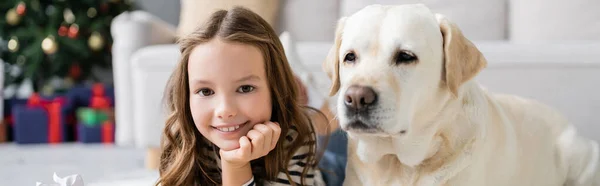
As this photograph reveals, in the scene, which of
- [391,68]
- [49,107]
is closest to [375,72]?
[391,68]

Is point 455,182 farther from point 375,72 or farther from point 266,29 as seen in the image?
point 266,29

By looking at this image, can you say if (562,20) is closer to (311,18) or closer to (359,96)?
(311,18)

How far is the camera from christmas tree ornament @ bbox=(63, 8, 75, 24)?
13.7 ft

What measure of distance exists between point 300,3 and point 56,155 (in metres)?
1.68

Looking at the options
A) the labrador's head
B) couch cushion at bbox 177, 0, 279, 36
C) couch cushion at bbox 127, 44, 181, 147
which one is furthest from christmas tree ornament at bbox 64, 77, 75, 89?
the labrador's head

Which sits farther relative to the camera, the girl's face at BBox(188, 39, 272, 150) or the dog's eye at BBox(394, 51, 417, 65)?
the girl's face at BBox(188, 39, 272, 150)

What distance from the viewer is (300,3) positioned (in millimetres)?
3564

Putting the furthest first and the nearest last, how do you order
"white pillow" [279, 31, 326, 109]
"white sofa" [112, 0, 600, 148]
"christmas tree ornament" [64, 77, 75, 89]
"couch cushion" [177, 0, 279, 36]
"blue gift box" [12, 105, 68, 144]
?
"christmas tree ornament" [64, 77, 75, 89] → "blue gift box" [12, 105, 68, 144] → "couch cushion" [177, 0, 279, 36] → "white sofa" [112, 0, 600, 148] → "white pillow" [279, 31, 326, 109]

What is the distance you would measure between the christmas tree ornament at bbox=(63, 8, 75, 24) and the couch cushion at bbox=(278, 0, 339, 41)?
1599 mm

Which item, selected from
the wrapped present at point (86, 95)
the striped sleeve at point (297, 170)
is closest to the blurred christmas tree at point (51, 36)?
the wrapped present at point (86, 95)

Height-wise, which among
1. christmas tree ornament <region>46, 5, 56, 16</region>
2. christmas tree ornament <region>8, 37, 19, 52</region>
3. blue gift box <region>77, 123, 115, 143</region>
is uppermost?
christmas tree ornament <region>46, 5, 56, 16</region>

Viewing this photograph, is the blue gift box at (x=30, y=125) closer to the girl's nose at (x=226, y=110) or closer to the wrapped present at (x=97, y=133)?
the wrapped present at (x=97, y=133)

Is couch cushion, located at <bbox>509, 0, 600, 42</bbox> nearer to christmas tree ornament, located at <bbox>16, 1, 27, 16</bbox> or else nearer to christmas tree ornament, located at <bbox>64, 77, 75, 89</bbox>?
christmas tree ornament, located at <bbox>64, 77, 75, 89</bbox>

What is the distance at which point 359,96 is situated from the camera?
4.36ft
